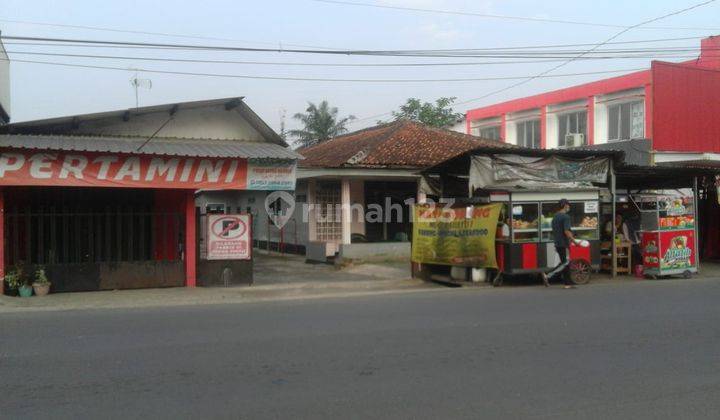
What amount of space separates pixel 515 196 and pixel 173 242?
7.99 meters

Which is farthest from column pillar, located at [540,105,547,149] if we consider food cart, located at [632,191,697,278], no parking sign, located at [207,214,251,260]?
no parking sign, located at [207,214,251,260]

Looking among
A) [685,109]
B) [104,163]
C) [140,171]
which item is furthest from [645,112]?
[104,163]

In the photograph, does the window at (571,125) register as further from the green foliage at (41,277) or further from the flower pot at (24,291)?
the flower pot at (24,291)

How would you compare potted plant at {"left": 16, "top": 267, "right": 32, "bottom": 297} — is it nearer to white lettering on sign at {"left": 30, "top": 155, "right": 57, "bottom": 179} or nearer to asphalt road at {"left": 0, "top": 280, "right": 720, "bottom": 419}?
white lettering on sign at {"left": 30, "top": 155, "right": 57, "bottom": 179}

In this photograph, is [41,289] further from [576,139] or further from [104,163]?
[576,139]

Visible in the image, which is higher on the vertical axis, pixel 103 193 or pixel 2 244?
pixel 103 193

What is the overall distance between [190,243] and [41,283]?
118 inches

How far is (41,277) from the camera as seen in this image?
508 inches

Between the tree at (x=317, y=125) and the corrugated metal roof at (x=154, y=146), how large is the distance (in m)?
27.4

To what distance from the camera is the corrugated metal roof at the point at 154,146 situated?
1238 cm

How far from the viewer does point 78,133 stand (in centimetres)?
1382

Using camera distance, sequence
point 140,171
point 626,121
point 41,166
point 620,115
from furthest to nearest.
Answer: point 620,115 < point 626,121 < point 140,171 < point 41,166

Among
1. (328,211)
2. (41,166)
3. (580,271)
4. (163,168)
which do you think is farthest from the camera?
(328,211)

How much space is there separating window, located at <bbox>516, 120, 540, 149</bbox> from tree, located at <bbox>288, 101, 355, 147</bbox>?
1356 cm
